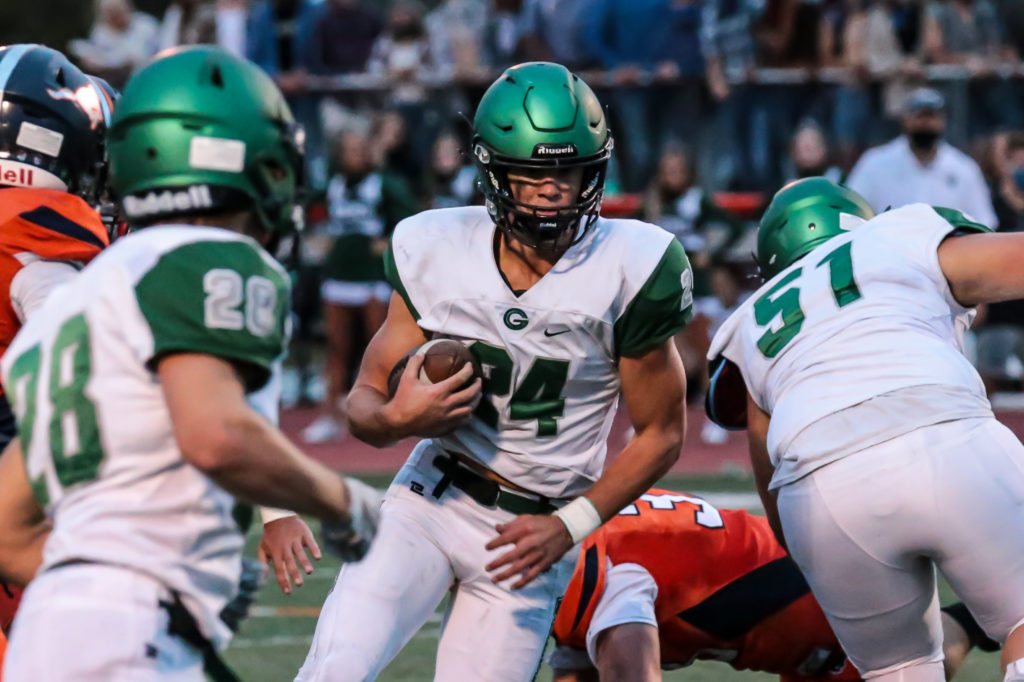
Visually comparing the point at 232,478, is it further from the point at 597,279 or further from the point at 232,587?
the point at 597,279

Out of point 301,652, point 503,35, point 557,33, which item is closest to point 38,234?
point 301,652

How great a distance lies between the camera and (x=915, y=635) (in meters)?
3.54

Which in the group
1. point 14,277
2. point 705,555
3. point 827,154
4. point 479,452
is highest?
point 14,277

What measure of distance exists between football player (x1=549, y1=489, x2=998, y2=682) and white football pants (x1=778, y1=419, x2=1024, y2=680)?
66cm

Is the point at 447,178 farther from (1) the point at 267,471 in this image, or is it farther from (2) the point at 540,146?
(1) the point at 267,471

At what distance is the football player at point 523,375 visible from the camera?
3605mm

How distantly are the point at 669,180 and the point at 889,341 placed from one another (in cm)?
707

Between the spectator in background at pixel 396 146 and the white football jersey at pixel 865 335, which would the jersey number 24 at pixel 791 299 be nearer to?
the white football jersey at pixel 865 335

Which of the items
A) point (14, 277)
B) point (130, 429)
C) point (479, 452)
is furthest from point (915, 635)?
point (14, 277)

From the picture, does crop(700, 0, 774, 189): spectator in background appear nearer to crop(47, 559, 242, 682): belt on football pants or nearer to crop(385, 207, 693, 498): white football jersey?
crop(385, 207, 693, 498): white football jersey

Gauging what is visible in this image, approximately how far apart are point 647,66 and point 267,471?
9218 mm

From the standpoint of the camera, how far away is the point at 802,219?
412 centimetres

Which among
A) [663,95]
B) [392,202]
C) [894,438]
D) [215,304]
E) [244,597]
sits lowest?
[392,202]

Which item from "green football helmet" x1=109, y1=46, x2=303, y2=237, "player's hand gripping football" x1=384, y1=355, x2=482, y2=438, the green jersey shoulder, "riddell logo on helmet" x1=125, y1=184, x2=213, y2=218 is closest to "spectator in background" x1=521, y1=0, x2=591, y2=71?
"player's hand gripping football" x1=384, y1=355, x2=482, y2=438
